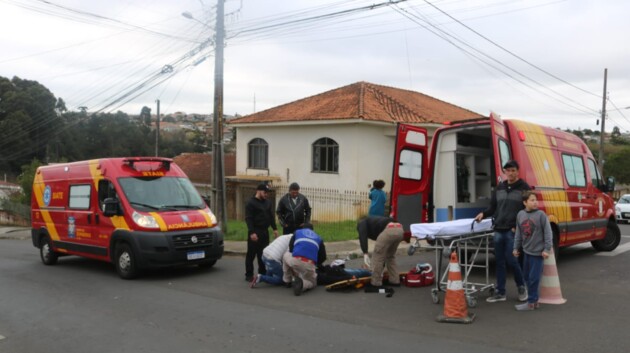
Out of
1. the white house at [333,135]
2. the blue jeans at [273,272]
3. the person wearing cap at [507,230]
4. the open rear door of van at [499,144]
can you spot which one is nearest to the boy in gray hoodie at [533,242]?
the person wearing cap at [507,230]

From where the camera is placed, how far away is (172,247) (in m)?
8.99

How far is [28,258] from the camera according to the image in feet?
42.2

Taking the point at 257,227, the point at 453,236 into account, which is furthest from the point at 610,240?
the point at 257,227

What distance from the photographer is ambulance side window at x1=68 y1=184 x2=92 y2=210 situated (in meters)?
10.2

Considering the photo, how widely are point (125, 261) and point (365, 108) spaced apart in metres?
14.9

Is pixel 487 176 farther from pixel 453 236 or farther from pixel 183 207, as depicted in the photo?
pixel 183 207

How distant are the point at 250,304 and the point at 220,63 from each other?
9.43m

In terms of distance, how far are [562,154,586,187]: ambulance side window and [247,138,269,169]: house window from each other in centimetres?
1710

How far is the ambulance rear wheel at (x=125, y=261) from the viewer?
904cm

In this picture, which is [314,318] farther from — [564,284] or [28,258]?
[28,258]

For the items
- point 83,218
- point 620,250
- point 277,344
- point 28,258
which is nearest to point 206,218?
point 83,218

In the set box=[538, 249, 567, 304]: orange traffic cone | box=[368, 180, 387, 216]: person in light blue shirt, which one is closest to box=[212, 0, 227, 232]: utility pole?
box=[368, 180, 387, 216]: person in light blue shirt

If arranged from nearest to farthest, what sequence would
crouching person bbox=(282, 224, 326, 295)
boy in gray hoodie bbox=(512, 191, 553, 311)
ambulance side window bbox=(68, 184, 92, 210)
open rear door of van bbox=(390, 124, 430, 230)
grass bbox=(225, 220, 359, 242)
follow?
boy in gray hoodie bbox=(512, 191, 553, 311) → crouching person bbox=(282, 224, 326, 295) → open rear door of van bbox=(390, 124, 430, 230) → ambulance side window bbox=(68, 184, 92, 210) → grass bbox=(225, 220, 359, 242)

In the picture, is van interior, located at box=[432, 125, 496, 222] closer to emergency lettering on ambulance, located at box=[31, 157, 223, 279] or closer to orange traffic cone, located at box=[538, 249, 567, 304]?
orange traffic cone, located at box=[538, 249, 567, 304]
